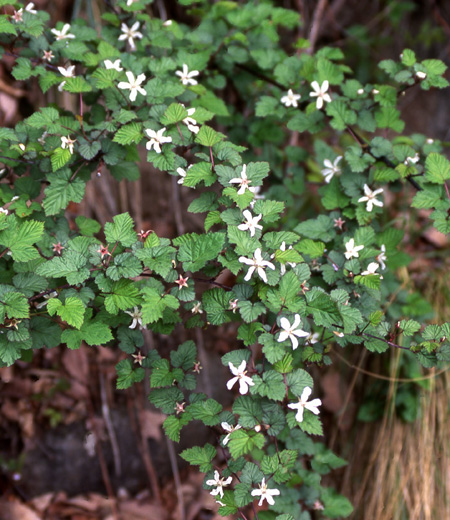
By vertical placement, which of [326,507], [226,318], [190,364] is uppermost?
[226,318]

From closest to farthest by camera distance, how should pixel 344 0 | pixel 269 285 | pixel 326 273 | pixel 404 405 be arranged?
pixel 269 285 < pixel 326 273 < pixel 404 405 < pixel 344 0

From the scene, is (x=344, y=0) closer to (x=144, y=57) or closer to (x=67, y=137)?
(x=144, y=57)

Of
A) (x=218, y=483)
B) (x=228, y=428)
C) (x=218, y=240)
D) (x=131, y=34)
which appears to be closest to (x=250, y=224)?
(x=218, y=240)

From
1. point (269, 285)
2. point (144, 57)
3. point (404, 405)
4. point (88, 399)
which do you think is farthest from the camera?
point (88, 399)

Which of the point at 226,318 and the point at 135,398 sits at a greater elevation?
the point at 226,318

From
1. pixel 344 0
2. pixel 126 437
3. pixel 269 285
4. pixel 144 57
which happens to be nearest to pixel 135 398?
pixel 126 437

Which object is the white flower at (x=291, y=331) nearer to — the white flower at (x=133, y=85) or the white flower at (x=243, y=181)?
the white flower at (x=243, y=181)
